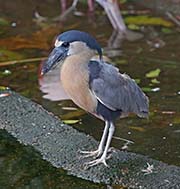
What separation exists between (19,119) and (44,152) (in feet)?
1.39

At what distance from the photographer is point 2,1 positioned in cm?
744

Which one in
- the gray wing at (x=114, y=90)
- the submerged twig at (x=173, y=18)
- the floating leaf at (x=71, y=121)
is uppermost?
the gray wing at (x=114, y=90)

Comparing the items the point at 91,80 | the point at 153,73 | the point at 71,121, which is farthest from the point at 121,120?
the point at 91,80

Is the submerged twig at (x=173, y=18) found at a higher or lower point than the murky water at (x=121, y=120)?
lower

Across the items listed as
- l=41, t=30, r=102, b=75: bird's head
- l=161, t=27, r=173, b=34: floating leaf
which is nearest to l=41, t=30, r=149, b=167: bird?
l=41, t=30, r=102, b=75: bird's head

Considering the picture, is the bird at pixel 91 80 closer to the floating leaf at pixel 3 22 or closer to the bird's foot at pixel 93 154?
the bird's foot at pixel 93 154

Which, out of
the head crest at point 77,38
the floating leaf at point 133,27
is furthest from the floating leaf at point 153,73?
the head crest at point 77,38

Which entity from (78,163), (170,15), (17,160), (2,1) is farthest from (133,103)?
(2,1)

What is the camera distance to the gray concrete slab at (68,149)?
3.57m

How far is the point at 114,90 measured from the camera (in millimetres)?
3717

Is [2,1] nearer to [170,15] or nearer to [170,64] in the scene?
[170,15]

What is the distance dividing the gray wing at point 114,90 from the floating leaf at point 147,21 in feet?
10.1

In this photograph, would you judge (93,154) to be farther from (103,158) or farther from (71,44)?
(71,44)

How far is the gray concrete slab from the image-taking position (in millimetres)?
3572
